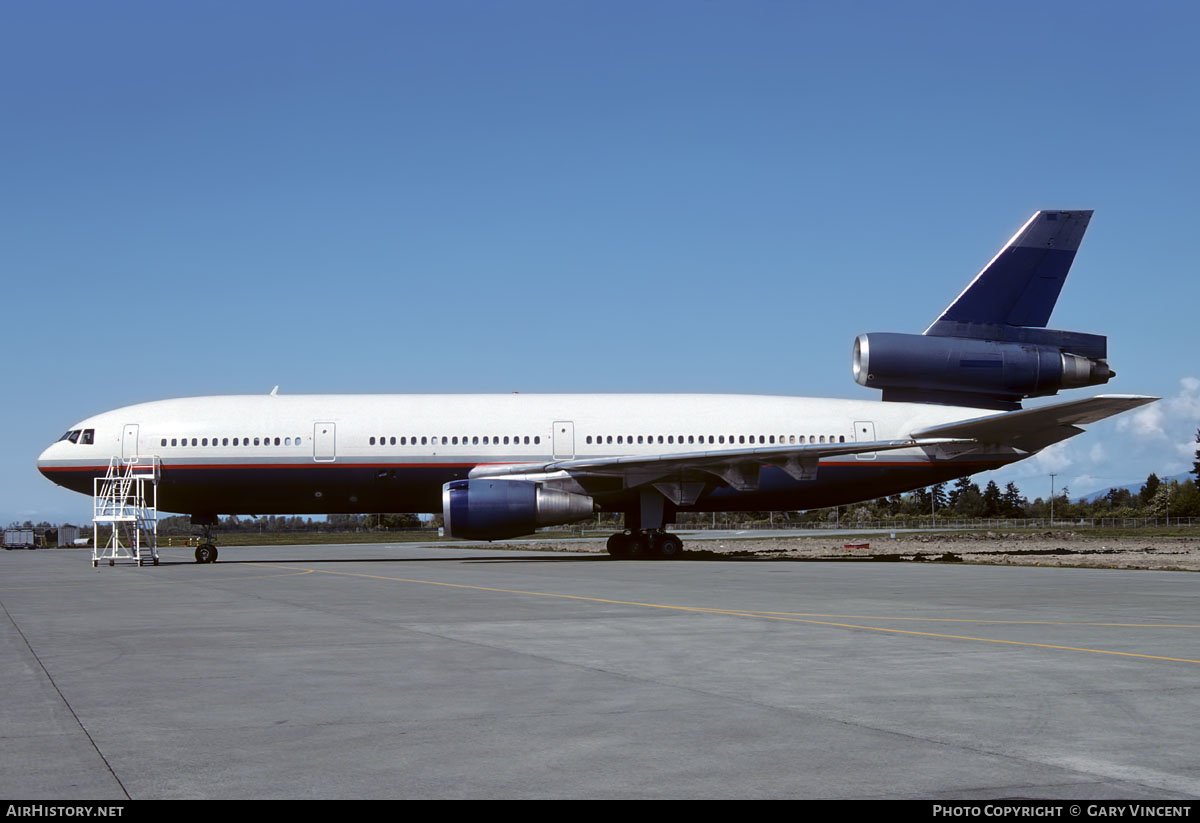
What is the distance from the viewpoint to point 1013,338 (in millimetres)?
28641

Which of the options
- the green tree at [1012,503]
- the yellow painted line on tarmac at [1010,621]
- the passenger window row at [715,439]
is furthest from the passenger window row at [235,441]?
the green tree at [1012,503]

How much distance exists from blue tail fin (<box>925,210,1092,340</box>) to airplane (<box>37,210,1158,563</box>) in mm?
37

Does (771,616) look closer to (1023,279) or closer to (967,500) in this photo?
(1023,279)

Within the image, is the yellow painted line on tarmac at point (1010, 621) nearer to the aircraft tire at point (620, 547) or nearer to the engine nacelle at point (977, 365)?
the engine nacelle at point (977, 365)

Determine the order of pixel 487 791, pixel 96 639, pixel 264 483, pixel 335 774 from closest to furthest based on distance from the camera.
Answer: pixel 487 791 → pixel 335 774 → pixel 96 639 → pixel 264 483

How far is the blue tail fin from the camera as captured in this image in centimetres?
2833

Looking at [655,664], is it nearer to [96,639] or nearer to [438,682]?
[438,682]

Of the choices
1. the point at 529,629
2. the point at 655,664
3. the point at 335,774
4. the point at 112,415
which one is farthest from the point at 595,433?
the point at 335,774

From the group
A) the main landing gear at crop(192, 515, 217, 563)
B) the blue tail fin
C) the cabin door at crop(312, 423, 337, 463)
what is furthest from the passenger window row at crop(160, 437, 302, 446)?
the blue tail fin

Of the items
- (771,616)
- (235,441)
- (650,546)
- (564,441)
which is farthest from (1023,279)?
(235,441)

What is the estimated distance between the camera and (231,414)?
95.9ft

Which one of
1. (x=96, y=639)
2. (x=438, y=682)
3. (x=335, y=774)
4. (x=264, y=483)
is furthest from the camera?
(x=264, y=483)

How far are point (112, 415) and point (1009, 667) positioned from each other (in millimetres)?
26976

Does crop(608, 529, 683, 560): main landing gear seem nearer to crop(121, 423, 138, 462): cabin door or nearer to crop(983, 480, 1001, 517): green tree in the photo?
crop(121, 423, 138, 462): cabin door
